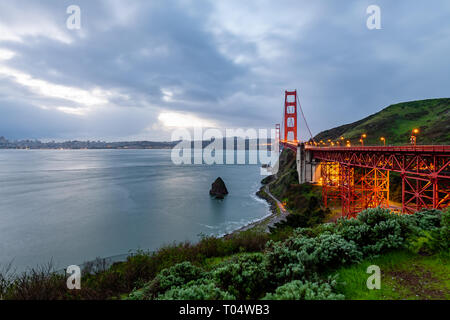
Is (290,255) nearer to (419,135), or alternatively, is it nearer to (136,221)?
(136,221)

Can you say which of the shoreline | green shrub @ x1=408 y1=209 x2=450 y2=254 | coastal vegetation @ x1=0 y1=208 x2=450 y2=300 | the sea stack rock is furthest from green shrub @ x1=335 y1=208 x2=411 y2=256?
the sea stack rock

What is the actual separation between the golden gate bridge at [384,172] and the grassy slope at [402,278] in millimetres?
5640

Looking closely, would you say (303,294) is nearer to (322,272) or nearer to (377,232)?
(322,272)

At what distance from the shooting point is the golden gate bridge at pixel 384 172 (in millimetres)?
12781

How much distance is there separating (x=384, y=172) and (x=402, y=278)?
90.6ft

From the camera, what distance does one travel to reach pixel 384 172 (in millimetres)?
27156

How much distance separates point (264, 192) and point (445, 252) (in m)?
41.8

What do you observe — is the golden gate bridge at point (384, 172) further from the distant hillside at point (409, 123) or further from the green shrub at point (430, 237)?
the distant hillside at point (409, 123)

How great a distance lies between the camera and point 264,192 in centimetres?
4669

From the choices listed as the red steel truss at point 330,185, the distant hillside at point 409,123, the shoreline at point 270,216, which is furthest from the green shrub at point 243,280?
the distant hillside at point 409,123

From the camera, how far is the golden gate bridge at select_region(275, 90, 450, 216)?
503 inches

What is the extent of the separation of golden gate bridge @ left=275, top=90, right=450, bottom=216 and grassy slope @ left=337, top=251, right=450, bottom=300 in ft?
18.5

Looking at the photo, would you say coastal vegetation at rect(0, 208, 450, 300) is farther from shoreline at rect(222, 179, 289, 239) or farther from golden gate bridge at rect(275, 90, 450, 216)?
shoreline at rect(222, 179, 289, 239)
